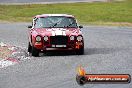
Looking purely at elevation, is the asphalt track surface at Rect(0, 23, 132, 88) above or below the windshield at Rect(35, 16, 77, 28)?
below

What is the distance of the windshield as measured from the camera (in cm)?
1911

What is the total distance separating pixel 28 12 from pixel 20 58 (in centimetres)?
3282

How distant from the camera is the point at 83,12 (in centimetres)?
4956

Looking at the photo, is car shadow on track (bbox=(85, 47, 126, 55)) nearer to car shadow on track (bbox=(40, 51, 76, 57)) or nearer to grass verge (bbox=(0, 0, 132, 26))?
car shadow on track (bbox=(40, 51, 76, 57))

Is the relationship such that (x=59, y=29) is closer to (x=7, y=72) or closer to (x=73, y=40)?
(x=73, y=40)

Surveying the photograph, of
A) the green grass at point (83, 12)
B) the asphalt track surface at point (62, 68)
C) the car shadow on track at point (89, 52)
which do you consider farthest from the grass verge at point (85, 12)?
the asphalt track surface at point (62, 68)

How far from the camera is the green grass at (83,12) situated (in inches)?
1734

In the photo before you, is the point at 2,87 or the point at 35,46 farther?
the point at 35,46

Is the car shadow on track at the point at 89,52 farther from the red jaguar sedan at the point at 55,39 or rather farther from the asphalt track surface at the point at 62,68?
the red jaguar sedan at the point at 55,39

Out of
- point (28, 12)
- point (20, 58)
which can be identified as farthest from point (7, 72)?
point (28, 12)

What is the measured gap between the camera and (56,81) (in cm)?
1155

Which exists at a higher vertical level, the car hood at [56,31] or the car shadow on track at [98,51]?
the car hood at [56,31]

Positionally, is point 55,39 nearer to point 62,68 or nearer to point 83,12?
point 62,68

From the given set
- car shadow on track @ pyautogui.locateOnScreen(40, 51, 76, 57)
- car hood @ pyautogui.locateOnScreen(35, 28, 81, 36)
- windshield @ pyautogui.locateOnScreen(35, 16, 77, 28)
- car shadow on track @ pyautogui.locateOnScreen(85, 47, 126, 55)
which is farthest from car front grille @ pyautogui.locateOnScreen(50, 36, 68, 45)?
car shadow on track @ pyautogui.locateOnScreen(85, 47, 126, 55)
